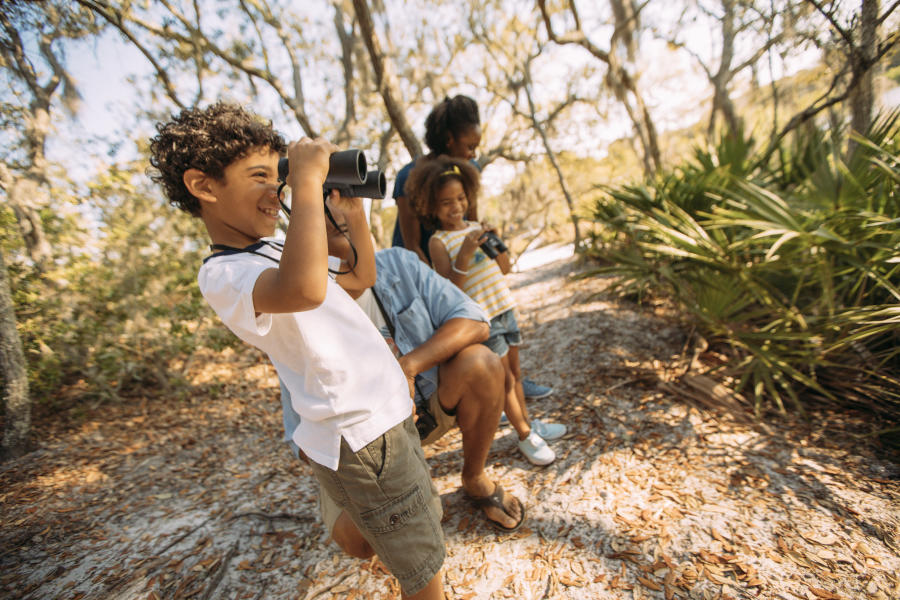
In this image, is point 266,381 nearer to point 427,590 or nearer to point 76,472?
point 76,472

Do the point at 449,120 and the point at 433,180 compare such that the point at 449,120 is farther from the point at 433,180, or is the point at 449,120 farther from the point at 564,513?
the point at 564,513

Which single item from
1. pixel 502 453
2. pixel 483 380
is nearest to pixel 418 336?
pixel 483 380

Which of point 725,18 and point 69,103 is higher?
point 69,103

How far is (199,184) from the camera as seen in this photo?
3.74 feet

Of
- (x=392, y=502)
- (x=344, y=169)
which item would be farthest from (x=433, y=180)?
(x=392, y=502)

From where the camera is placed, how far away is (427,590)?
1250 millimetres

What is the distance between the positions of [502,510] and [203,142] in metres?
1.89

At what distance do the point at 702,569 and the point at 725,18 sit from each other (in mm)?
10448

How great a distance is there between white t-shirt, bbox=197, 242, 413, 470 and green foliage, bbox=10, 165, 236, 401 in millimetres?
3561

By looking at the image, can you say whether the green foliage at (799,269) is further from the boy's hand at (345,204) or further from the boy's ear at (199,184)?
the boy's ear at (199,184)

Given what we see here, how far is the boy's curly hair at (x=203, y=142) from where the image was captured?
1.14 m

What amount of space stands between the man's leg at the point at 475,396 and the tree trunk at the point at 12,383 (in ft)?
10.6

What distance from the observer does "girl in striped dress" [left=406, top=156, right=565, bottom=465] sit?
7.00 feet

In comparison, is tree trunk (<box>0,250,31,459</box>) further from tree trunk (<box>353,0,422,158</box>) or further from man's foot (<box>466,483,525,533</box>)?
man's foot (<box>466,483,525,533</box>)
